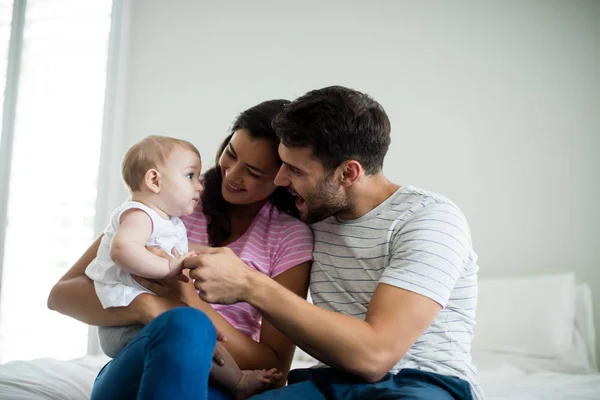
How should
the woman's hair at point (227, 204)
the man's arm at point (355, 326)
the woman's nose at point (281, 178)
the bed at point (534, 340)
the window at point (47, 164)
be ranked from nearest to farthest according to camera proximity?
the man's arm at point (355, 326) → the woman's nose at point (281, 178) → the woman's hair at point (227, 204) → the bed at point (534, 340) → the window at point (47, 164)

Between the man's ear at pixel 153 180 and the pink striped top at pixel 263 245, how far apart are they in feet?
0.86

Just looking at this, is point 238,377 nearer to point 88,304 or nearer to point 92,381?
point 88,304

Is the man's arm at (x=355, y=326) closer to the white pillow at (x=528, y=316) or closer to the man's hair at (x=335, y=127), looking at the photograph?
the man's hair at (x=335, y=127)

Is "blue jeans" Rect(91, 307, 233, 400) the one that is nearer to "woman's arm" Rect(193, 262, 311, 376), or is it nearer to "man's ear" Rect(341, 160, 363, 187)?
"woman's arm" Rect(193, 262, 311, 376)

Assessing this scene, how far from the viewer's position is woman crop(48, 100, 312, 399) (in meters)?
1.02

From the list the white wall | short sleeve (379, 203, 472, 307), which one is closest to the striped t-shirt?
short sleeve (379, 203, 472, 307)

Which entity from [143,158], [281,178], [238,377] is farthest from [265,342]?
Answer: [143,158]

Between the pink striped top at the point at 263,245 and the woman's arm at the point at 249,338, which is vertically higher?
the pink striped top at the point at 263,245

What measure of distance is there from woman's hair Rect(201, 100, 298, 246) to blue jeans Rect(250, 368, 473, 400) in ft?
1.60

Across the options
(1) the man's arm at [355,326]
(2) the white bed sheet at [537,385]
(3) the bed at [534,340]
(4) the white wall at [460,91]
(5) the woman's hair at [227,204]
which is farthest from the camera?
(4) the white wall at [460,91]

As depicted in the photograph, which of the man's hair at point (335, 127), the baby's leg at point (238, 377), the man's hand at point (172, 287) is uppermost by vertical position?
the man's hair at point (335, 127)

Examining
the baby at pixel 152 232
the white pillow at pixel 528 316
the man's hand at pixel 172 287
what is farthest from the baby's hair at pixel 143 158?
the white pillow at pixel 528 316

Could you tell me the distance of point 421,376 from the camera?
48.9 inches

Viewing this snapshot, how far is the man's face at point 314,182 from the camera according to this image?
1.44 metres
